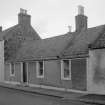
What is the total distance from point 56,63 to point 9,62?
929 centimetres

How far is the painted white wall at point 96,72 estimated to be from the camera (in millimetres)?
13570

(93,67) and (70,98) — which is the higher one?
(93,67)

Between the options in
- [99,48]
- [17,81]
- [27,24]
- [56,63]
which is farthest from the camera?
[27,24]

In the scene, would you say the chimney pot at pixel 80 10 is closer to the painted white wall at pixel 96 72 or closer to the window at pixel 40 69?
the window at pixel 40 69

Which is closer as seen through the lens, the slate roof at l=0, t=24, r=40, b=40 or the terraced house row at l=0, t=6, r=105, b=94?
the terraced house row at l=0, t=6, r=105, b=94

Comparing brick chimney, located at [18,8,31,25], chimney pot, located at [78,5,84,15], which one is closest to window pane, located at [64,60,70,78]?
chimney pot, located at [78,5,84,15]

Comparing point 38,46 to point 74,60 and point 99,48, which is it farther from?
point 99,48

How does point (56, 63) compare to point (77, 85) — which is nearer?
point (77, 85)

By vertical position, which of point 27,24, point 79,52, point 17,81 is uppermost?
point 27,24

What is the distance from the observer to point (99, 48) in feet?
45.4

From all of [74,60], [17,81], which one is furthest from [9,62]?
[74,60]

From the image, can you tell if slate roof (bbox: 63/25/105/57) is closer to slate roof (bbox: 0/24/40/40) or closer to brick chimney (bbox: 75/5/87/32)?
brick chimney (bbox: 75/5/87/32)

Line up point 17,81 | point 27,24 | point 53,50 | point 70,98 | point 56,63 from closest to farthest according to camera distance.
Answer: point 70,98
point 56,63
point 53,50
point 17,81
point 27,24

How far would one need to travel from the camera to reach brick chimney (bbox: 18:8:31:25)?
90.3ft
